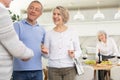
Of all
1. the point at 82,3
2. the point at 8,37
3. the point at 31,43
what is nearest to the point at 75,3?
the point at 82,3

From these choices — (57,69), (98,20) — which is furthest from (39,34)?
(98,20)

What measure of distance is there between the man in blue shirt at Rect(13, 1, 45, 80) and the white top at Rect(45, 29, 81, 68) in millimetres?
113

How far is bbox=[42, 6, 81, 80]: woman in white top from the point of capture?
2.11 meters

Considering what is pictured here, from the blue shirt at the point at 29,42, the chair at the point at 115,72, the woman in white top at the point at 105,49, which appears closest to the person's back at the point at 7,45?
the blue shirt at the point at 29,42

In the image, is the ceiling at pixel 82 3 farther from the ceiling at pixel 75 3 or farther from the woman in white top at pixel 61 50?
the woman in white top at pixel 61 50

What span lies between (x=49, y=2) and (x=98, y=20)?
1549mm

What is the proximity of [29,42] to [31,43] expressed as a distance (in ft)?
0.06

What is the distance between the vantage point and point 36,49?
77.9 inches

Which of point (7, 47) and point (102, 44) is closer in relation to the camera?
point (7, 47)

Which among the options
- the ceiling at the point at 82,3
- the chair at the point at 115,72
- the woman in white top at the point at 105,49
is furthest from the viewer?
the ceiling at the point at 82,3

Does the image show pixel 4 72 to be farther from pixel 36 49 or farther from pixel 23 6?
pixel 23 6

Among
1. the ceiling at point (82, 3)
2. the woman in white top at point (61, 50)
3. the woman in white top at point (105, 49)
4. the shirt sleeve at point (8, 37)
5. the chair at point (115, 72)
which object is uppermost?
the ceiling at point (82, 3)

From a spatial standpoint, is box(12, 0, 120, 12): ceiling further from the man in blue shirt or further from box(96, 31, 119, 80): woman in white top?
the man in blue shirt

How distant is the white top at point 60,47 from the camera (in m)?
2.12
